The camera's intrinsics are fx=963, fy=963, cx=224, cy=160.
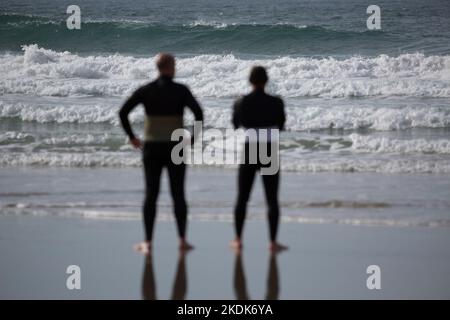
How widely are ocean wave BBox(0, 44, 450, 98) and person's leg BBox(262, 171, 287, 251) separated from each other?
13983 mm

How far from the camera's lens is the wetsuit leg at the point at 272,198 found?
8.23m

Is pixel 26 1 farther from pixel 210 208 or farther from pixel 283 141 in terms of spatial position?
pixel 210 208

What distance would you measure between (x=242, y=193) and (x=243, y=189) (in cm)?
4

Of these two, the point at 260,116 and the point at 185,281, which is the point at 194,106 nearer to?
the point at 260,116

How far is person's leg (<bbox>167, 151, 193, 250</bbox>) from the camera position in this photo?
8203mm

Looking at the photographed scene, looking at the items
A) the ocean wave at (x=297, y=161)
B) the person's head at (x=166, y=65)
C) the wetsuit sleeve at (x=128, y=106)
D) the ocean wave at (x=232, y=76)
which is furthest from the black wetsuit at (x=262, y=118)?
the ocean wave at (x=232, y=76)

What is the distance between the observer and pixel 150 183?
8.22 m

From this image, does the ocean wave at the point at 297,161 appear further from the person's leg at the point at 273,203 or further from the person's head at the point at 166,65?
the person's head at the point at 166,65

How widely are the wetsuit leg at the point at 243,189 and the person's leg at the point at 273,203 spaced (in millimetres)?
141

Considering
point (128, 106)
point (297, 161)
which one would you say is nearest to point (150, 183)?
point (128, 106)

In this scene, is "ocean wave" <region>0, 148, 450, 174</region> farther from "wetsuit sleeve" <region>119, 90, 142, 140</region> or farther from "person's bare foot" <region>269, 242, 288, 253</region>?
"wetsuit sleeve" <region>119, 90, 142, 140</region>

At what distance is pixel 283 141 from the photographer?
51.3ft

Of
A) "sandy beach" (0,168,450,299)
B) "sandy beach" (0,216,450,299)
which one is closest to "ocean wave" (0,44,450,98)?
"sandy beach" (0,168,450,299)
